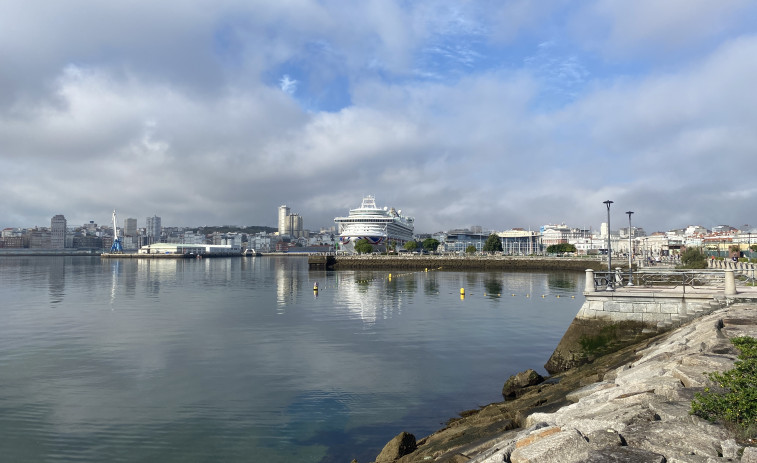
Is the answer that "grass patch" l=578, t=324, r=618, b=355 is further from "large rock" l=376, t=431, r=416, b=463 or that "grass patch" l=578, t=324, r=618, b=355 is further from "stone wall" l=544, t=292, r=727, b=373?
"large rock" l=376, t=431, r=416, b=463

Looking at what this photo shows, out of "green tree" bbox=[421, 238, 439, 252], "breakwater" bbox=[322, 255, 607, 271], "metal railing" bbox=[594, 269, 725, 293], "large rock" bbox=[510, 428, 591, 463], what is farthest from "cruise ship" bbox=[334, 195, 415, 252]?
"large rock" bbox=[510, 428, 591, 463]

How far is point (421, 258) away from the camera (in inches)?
4134

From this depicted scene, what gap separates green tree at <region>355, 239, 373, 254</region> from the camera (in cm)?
13800

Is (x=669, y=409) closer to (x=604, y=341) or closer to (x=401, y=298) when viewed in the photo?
A: (x=604, y=341)

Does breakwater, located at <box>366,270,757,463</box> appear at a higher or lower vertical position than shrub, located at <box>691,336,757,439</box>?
lower

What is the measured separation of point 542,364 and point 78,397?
55.1ft

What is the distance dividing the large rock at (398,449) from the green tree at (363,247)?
12775 cm

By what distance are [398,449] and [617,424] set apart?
4886 millimetres

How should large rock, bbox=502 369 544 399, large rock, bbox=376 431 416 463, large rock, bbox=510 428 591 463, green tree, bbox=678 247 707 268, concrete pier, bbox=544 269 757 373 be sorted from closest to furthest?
1. large rock, bbox=510 428 591 463
2. large rock, bbox=376 431 416 463
3. large rock, bbox=502 369 544 399
4. concrete pier, bbox=544 269 757 373
5. green tree, bbox=678 247 707 268

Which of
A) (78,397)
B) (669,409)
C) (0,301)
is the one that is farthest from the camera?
(0,301)

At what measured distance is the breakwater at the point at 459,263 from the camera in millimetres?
93938

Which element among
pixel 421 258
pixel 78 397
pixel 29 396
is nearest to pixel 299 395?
pixel 78 397

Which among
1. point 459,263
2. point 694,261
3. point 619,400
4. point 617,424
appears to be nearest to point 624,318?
point 619,400

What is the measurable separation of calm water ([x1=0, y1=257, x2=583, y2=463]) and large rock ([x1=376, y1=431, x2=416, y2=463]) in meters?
1.12
